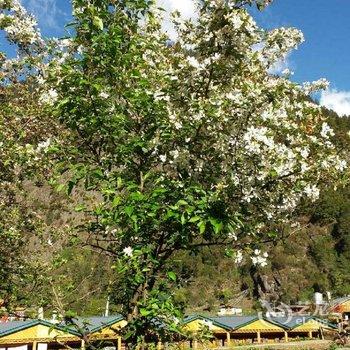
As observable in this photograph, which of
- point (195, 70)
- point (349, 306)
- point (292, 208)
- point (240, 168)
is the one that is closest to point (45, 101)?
point (195, 70)

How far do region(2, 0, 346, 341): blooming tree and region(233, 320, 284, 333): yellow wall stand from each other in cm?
5012

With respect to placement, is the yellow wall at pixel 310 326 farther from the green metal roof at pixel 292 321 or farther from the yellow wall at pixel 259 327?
the yellow wall at pixel 259 327

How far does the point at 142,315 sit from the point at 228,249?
1.48 metres

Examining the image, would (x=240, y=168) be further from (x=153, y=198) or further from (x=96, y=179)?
(x=96, y=179)

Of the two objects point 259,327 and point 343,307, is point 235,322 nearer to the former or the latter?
point 259,327

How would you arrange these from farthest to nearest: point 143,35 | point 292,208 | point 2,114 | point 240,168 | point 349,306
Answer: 1. point 349,306
2. point 2,114
3. point 143,35
4. point 292,208
5. point 240,168

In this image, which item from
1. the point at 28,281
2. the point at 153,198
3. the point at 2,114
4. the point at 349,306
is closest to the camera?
the point at 153,198

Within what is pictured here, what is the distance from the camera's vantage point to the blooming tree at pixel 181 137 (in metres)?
6.32

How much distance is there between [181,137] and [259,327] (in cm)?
5303

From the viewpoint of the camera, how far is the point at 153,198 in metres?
6.16

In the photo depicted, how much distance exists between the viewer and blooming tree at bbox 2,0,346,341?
6316mm

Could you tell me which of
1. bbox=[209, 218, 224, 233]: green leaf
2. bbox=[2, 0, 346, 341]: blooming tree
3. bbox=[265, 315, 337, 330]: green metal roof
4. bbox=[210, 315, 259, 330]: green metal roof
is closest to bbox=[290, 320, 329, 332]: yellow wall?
bbox=[265, 315, 337, 330]: green metal roof

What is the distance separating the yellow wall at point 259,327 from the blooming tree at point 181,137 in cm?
5012

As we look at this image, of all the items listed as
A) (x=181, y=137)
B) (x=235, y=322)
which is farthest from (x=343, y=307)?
(x=181, y=137)
